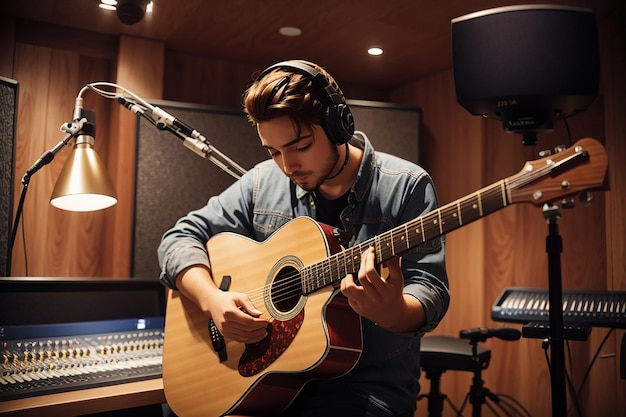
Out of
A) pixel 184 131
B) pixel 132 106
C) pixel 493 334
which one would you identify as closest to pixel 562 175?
pixel 184 131

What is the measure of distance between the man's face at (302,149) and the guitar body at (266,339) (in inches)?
4.8

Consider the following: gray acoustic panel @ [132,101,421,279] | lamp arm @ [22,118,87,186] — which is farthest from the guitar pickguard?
gray acoustic panel @ [132,101,421,279]

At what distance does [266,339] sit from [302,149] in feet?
1.66

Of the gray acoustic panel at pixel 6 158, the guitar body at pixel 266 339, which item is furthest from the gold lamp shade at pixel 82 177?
the guitar body at pixel 266 339

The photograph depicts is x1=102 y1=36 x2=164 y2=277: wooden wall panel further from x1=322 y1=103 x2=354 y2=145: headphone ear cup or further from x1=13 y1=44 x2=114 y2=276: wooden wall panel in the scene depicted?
x1=322 y1=103 x2=354 y2=145: headphone ear cup

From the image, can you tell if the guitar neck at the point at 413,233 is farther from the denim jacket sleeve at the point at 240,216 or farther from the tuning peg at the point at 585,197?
the denim jacket sleeve at the point at 240,216

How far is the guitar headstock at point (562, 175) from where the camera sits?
1002mm

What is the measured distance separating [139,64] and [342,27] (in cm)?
112

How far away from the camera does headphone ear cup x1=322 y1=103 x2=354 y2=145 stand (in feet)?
4.89

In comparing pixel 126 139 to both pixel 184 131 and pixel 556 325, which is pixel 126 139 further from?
pixel 556 325

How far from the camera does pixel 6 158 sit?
2.15m

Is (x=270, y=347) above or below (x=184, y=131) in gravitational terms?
below

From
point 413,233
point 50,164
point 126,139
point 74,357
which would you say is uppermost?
point 126,139

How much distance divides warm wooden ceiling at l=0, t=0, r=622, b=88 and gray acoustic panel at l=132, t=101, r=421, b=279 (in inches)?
16.4
